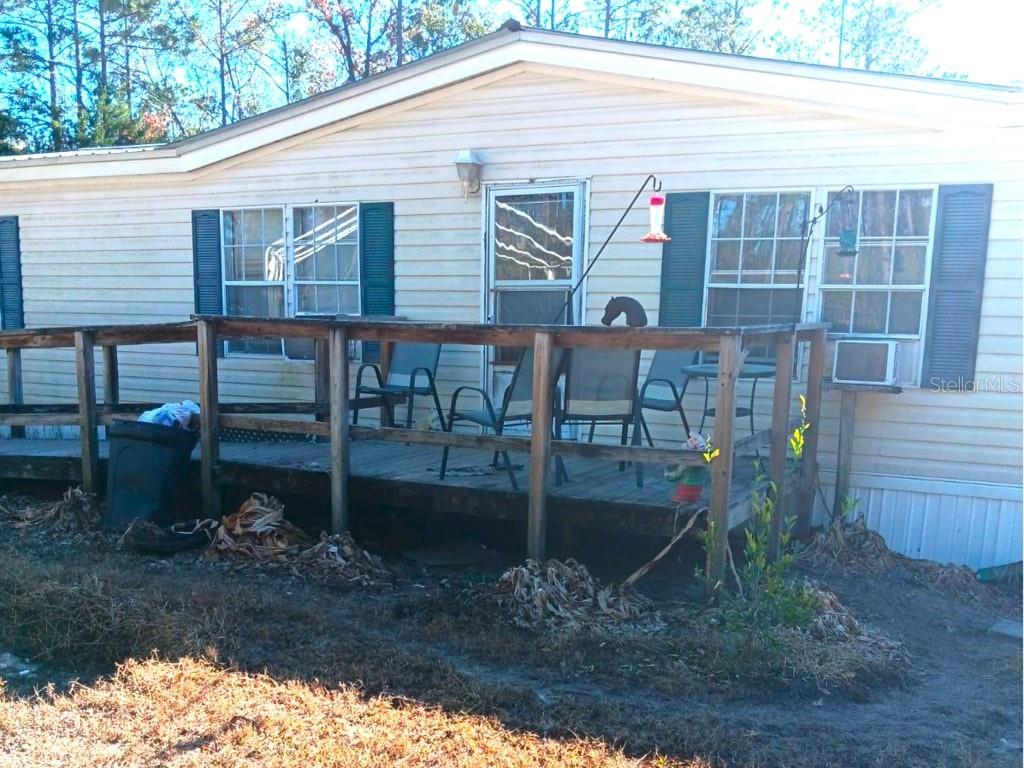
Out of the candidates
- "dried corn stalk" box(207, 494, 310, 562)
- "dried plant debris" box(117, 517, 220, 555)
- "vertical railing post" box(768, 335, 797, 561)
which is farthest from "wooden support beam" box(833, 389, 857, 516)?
"dried plant debris" box(117, 517, 220, 555)

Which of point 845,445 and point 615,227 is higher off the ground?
point 615,227

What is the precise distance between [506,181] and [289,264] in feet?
6.57

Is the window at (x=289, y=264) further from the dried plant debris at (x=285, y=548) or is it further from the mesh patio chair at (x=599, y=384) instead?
the mesh patio chair at (x=599, y=384)

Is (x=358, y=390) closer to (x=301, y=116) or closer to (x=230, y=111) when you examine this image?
(x=301, y=116)

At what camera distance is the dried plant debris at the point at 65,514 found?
A: 16.4ft

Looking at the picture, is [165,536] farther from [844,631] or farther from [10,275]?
[10,275]

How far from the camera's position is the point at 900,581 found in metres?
4.71

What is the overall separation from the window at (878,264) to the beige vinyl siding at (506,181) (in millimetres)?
127

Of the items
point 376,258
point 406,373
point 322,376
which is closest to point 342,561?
point 322,376

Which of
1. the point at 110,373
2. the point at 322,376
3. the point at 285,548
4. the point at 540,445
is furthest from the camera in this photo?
the point at 322,376

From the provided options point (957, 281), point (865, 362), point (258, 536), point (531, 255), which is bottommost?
point (258, 536)

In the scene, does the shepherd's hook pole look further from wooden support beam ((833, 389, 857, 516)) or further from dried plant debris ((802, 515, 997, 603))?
dried plant debris ((802, 515, 997, 603))

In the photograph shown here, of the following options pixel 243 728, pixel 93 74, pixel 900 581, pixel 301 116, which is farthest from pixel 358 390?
pixel 93 74

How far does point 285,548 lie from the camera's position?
15.0 feet
